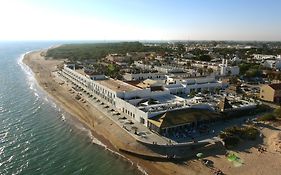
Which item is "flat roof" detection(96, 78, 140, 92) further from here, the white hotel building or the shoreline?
the shoreline

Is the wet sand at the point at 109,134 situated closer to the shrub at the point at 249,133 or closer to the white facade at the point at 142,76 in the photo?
the shrub at the point at 249,133

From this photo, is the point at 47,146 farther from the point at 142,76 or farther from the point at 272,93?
the point at 272,93

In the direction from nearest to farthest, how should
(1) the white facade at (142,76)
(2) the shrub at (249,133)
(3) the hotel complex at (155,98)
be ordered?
(2) the shrub at (249,133) → (3) the hotel complex at (155,98) → (1) the white facade at (142,76)

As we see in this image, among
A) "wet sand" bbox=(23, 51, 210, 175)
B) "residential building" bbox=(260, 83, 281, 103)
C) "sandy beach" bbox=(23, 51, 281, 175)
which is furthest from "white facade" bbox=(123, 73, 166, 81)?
"sandy beach" bbox=(23, 51, 281, 175)

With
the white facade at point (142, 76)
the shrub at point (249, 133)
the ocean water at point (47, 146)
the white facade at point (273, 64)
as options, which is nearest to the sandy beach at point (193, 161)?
the shrub at point (249, 133)

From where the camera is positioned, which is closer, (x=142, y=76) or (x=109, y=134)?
(x=109, y=134)

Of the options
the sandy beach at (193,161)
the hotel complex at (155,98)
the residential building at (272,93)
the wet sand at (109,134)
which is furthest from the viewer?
the residential building at (272,93)

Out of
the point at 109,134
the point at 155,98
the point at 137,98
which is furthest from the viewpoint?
the point at 155,98

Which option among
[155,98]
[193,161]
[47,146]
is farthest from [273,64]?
[47,146]
